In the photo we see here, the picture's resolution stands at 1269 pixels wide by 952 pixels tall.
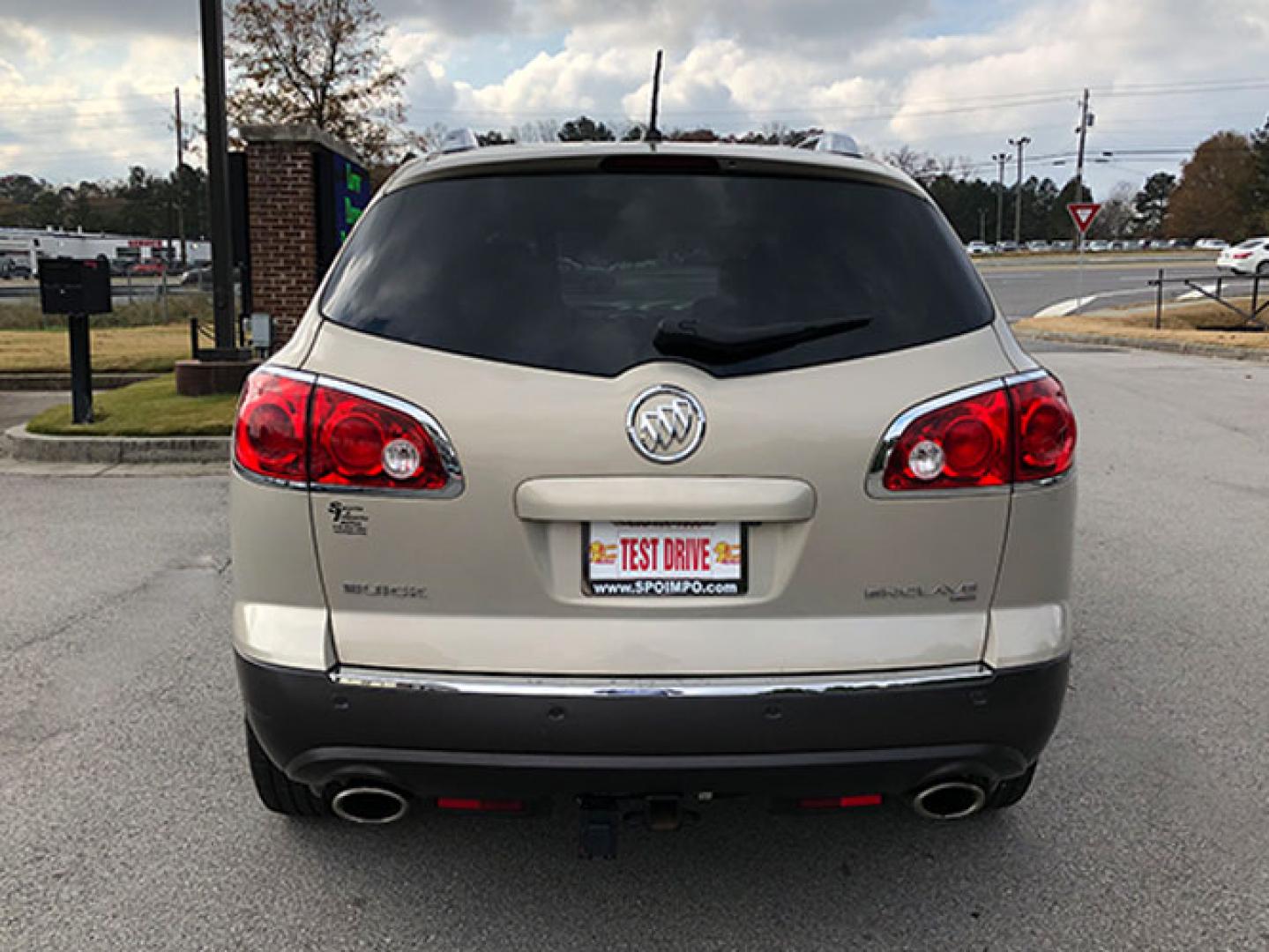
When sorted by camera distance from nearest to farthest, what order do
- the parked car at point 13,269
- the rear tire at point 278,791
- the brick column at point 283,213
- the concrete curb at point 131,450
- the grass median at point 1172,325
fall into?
the rear tire at point 278,791, the concrete curb at point 131,450, the brick column at point 283,213, the grass median at point 1172,325, the parked car at point 13,269

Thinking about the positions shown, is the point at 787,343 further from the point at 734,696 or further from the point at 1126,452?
the point at 1126,452

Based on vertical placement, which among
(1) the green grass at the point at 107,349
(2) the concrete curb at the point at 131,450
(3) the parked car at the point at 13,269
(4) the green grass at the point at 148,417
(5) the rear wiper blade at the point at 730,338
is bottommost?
Result: (2) the concrete curb at the point at 131,450

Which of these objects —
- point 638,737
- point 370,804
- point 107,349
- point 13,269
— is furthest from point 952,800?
point 13,269

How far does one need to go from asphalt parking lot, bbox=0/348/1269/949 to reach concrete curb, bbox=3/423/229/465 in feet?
15.3

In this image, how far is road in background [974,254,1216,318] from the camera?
3559cm

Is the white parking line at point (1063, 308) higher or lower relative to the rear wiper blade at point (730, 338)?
higher

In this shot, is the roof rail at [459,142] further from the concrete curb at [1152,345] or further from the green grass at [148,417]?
the concrete curb at [1152,345]

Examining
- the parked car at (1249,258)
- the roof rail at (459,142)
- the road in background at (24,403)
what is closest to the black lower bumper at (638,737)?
the roof rail at (459,142)

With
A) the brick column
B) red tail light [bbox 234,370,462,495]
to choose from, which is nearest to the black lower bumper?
red tail light [bbox 234,370,462,495]

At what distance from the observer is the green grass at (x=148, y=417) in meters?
9.91

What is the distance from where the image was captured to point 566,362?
8.03 ft

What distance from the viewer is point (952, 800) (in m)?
2.68

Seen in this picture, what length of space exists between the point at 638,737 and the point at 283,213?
452 inches

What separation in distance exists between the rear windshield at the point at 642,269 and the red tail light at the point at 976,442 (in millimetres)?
186
